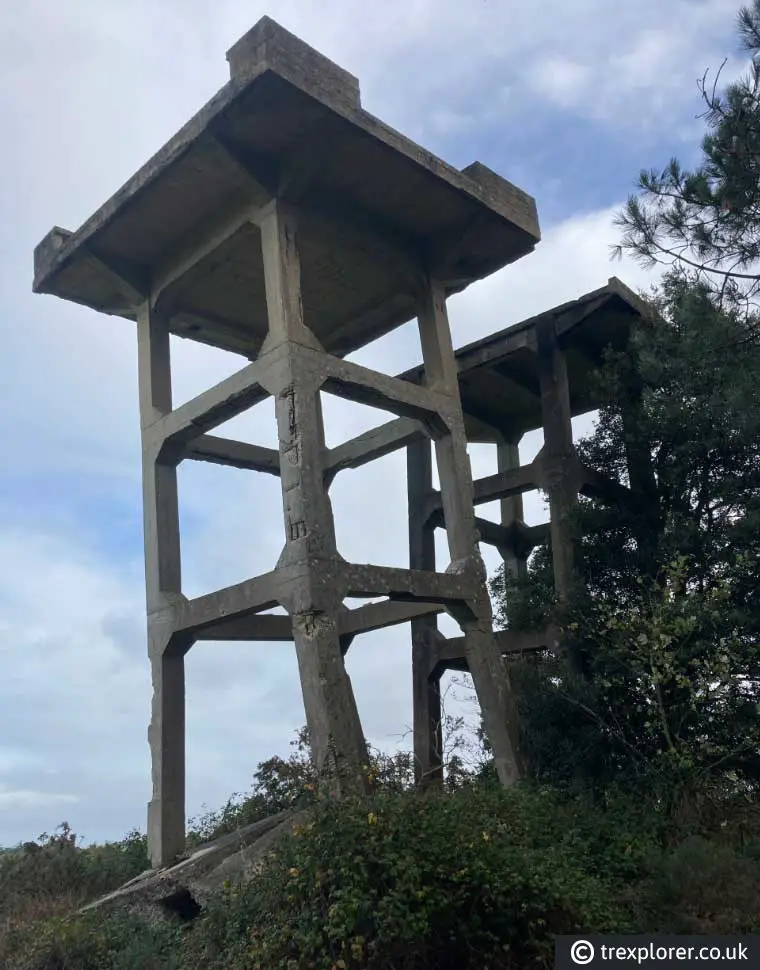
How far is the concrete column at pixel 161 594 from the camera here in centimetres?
1223

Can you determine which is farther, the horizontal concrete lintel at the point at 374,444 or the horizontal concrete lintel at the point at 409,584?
the horizontal concrete lintel at the point at 374,444

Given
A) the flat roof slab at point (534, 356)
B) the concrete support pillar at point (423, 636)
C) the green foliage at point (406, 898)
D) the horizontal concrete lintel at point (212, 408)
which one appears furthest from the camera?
the concrete support pillar at point (423, 636)

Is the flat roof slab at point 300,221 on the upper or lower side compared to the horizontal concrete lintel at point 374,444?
upper

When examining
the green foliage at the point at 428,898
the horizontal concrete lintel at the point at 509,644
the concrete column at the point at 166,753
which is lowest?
the green foliage at the point at 428,898

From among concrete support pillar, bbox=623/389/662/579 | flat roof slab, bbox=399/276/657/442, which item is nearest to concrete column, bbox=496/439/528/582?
flat roof slab, bbox=399/276/657/442

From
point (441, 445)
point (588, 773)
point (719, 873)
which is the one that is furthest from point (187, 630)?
point (719, 873)

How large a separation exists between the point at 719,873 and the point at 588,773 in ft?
13.9

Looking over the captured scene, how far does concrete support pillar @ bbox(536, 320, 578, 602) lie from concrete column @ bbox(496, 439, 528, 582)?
204 centimetres

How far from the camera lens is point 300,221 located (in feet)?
39.8

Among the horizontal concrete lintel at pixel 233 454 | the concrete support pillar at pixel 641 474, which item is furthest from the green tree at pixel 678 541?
the horizontal concrete lintel at pixel 233 454

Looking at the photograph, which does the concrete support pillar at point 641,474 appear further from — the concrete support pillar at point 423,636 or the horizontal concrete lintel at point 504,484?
the concrete support pillar at point 423,636

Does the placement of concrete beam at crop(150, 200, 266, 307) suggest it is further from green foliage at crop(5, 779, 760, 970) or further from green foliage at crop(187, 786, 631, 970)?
green foliage at crop(187, 786, 631, 970)

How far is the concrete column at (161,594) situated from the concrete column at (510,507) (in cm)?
627

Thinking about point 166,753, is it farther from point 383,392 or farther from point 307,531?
point 383,392
